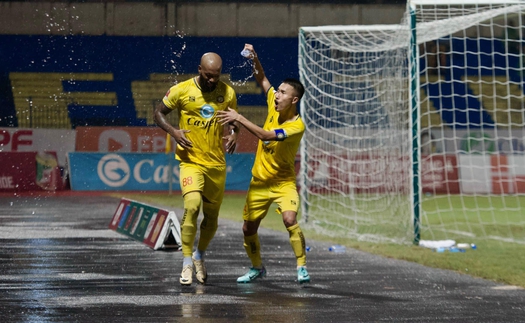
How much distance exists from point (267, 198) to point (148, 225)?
207 inches

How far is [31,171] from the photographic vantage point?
3050 cm

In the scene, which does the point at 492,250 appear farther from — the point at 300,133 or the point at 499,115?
the point at 499,115

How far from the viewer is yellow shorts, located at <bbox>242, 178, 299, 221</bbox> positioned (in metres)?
8.91

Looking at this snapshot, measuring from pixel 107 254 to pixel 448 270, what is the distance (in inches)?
173

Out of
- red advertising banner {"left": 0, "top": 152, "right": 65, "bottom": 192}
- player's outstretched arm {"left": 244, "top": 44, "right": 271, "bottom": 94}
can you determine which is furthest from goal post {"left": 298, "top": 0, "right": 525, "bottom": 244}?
red advertising banner {"left": 0, "top": 152, "right": 65, "bottom": 192}

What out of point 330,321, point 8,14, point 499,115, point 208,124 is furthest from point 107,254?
point 8,14

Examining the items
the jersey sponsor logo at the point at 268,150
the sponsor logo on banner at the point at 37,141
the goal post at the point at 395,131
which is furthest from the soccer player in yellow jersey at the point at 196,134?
the sponsor logo on banner at the point at 37,141

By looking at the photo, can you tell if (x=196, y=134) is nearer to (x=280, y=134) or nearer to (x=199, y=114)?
(x=199, y=114)

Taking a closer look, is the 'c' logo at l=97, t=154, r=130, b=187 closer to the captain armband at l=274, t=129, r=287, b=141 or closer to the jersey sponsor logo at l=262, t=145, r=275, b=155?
the jersey sponsor logo at l=262, t=145, r=275, b=155

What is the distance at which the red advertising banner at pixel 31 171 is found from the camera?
99.1 feet

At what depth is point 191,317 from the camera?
6.80m

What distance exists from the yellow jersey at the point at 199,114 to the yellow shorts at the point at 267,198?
0.52m

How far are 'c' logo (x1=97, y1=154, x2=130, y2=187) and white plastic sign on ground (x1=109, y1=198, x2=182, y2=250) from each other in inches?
561

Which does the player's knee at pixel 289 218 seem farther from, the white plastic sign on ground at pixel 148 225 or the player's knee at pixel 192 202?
the white plastic sign on ground at pixel 148 225
